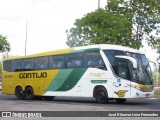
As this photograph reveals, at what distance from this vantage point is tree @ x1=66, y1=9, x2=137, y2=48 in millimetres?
34562

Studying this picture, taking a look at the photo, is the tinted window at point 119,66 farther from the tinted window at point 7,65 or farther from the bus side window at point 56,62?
the tinted window at point 7,65

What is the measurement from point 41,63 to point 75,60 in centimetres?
333

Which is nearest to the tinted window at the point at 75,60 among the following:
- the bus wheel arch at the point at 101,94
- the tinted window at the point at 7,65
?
the bus wheel arch at the point at 101,94

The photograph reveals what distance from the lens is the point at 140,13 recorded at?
36.6 m

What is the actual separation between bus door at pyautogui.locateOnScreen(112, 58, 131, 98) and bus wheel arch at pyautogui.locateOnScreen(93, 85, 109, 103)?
1.91 ft

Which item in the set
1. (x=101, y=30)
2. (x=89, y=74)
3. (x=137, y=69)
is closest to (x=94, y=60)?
(x=89, y=74)

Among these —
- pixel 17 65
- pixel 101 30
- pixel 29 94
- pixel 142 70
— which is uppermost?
pixel 101 30

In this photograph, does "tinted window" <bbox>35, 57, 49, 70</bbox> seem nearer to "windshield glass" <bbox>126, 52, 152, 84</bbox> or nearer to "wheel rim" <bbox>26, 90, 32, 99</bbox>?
"wheel rim" <bbox>26, 90, 32, 99</bbox>

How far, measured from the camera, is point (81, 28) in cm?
3678

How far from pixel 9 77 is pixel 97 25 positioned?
36.8 ft

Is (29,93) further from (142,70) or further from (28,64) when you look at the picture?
(142,70)

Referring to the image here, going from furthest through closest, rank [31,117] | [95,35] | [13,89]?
[95,35], [13,89], [31,117]

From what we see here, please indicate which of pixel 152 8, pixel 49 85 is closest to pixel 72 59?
pixel 49 85

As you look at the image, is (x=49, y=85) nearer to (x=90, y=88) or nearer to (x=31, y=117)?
(x=90, y=88)
